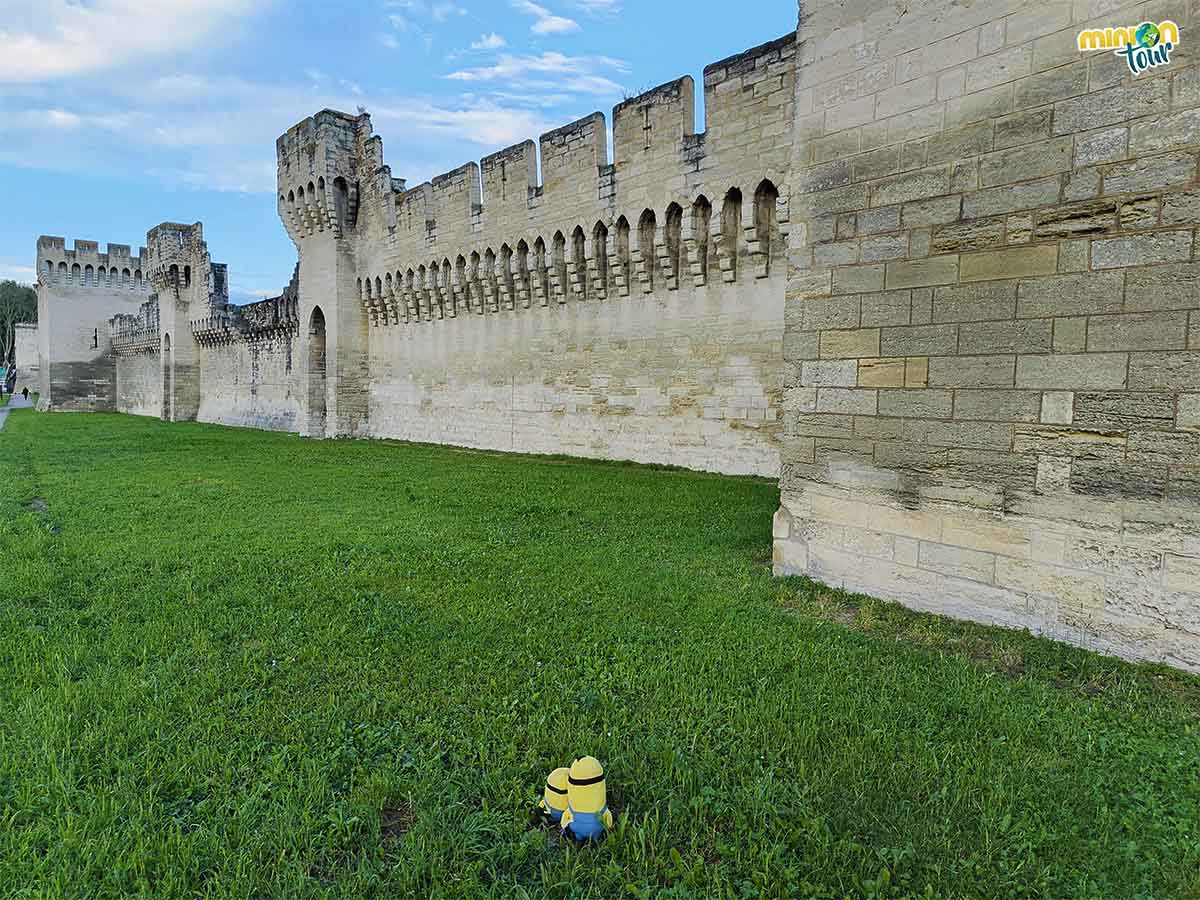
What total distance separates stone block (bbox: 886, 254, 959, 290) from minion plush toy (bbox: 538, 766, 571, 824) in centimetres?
407

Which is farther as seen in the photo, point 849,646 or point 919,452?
point 919,452

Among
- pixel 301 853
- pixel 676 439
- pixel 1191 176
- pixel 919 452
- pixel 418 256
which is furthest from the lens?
pixel 418 256

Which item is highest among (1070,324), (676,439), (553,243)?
(553,243)

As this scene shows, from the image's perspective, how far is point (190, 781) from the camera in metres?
2.58

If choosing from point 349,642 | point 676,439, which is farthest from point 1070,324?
point 676,439

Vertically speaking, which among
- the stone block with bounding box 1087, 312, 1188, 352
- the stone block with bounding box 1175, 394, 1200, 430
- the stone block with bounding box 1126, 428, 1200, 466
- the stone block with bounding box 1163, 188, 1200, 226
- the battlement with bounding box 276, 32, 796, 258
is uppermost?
the battlement with bounding box 276, 32, 796, 258

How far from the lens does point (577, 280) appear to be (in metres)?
14.9

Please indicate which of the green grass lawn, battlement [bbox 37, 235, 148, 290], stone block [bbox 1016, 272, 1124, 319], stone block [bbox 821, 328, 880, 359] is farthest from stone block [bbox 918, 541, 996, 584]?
battlement [bbox 37, 235, 148, 290]

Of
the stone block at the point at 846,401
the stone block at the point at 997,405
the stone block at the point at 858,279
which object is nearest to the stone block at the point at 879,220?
the stone block at the point at 858,279

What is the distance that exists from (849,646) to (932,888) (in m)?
2.03

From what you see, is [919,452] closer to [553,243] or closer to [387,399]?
[553,243]

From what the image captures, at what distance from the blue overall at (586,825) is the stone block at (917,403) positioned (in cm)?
366

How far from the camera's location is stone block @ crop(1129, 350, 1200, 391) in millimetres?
3631

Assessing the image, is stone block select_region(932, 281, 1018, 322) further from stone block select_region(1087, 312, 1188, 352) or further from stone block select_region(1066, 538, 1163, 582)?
stone block select_region(1066, 538, 1163, 582)
